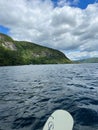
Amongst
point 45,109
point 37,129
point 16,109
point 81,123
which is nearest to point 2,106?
point 16,109

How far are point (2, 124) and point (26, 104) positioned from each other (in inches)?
180

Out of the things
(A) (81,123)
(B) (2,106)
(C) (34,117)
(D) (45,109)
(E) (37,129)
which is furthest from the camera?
(B) (2,106)

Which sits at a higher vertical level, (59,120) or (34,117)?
(59,120)

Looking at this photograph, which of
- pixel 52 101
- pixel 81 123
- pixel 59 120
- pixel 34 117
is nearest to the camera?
pixel 59 120

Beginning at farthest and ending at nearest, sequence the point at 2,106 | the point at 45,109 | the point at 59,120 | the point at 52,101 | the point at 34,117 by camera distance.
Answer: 1. the point at 52,101
2. the point at 2,106
3. the point at 45,109
4. the point at 34,117
5. the point at 59,120

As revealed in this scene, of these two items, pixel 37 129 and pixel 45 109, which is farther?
pixel 45 109

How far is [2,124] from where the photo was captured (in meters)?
10.8

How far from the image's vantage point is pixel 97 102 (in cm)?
1502

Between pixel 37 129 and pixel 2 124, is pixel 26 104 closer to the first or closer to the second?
pixel 2 124

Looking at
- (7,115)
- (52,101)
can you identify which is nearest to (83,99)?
(52,101)

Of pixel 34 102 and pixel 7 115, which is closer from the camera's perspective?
pixel 7 115

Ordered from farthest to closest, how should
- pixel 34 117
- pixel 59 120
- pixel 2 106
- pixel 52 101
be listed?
pixel 52 101
pixel 2 106
pixel 34 117
pixel 59 120

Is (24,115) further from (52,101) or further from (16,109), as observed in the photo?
(52,101)

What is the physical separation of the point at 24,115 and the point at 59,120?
4755 millimetres
